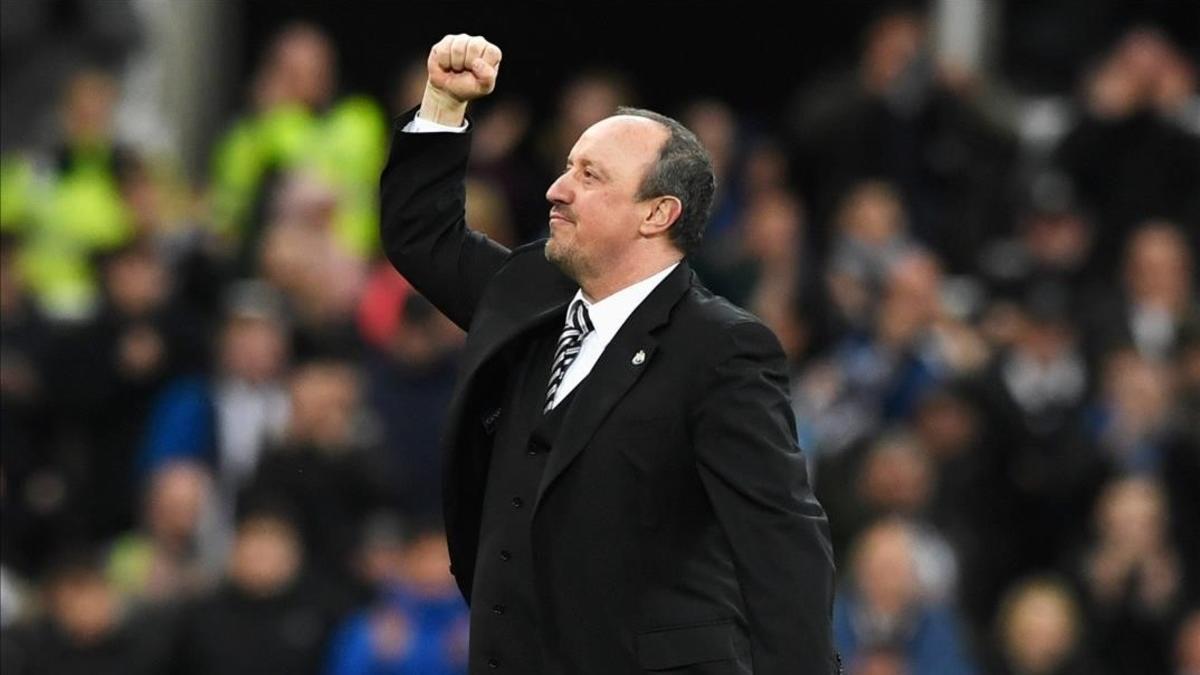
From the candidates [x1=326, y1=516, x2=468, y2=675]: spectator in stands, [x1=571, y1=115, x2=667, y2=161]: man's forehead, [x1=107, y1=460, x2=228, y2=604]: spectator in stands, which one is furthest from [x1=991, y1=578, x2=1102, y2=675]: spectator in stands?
[x1=571, y1=115, x2=667, y2=161]: man's forehead

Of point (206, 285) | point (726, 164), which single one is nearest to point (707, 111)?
point (726, 164)

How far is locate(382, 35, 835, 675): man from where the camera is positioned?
14.7 feet

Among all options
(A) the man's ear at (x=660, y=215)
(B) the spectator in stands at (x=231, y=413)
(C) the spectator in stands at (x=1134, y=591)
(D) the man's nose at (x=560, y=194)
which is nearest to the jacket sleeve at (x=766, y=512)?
(A) the man's ear at (x=660, y=215)

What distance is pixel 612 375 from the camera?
15.3 ft

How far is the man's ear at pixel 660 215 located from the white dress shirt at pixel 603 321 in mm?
88

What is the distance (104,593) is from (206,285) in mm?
1616

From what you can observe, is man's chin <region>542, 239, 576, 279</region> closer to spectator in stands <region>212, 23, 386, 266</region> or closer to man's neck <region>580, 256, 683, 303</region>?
man's neck <region>580, 256, 683, 303</region>

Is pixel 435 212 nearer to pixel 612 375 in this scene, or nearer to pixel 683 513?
pixel 612 375

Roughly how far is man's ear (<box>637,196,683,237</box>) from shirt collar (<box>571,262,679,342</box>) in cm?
9

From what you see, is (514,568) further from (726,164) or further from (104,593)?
(726,164)

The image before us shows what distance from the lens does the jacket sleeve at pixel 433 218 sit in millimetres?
4938

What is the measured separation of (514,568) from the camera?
4660mm

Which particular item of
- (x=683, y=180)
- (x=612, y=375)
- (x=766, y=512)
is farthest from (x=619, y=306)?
(x=766, y=512)

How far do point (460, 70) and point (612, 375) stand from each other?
647 mm
